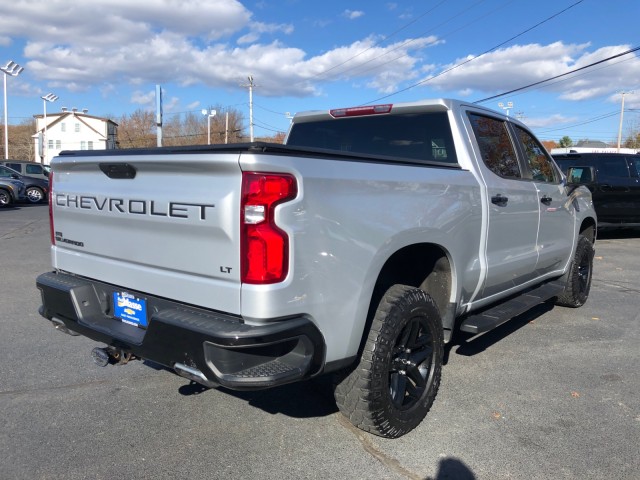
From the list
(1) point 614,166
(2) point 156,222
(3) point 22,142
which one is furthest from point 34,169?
(3) point 22,142

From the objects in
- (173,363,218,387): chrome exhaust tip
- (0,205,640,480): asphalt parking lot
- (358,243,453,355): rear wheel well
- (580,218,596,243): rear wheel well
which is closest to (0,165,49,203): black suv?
(0,205,640,480): asphalt parking lot

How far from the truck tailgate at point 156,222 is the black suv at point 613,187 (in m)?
11.2

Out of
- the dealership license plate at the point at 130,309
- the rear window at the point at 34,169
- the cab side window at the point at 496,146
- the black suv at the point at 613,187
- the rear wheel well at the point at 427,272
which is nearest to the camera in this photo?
the dealership license plate at the point at 130,309

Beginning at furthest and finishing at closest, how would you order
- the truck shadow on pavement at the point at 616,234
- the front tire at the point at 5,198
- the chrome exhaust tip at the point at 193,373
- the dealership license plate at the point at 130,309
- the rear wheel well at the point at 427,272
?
the front tire at the point at 5,198, the truck shadow on pavement at the point at 616,234, the rear wheel well at the point at 427,272, the dealership license plate at the point at 130,309, the chrome exhaust tip at the point at 193,373

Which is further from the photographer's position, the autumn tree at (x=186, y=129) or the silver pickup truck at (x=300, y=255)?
the autumn tree at (x=186, y=129)

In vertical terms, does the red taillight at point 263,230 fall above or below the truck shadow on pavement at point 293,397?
→ above

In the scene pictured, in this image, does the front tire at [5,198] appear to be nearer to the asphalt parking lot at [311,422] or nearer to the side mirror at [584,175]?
the asphalt parking lot at [311,422]

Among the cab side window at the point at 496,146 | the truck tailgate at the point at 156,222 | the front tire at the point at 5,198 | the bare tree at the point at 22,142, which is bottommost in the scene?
the front tire at the point at 5,198

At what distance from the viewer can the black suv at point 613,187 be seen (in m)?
12.0

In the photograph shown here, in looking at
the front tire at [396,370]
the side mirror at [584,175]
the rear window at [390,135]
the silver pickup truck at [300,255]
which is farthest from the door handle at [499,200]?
the side mirror at [584,175]

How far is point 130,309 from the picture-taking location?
2961 mm

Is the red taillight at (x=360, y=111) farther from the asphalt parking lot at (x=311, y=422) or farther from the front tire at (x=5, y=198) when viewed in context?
the front tire at (x=5, y=198)

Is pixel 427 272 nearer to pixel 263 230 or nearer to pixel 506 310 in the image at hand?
pixel 506 310

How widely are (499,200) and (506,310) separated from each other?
3.04 ft
